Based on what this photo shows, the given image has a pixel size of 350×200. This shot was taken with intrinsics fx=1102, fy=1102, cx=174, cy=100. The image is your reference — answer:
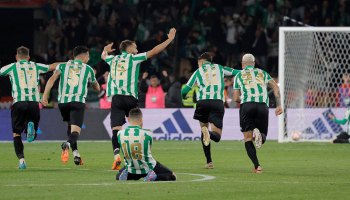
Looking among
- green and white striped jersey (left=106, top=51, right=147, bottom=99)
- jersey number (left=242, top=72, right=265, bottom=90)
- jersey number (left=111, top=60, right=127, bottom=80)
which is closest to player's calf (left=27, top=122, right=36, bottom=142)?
green and white striped jersey (left=106, top=51, right=147, bottom=99)

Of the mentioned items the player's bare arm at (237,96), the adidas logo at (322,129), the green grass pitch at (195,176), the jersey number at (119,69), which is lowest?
the green grass pitch at (195,176)

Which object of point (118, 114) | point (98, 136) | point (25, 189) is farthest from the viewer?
point (98, 136)

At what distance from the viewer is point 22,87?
18.5 m

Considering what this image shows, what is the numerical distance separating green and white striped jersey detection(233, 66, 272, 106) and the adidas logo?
11311 millimetres

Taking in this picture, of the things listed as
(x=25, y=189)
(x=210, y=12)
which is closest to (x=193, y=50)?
(x=210, y=12)

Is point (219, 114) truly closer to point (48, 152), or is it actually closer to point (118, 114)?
point (118, 114)

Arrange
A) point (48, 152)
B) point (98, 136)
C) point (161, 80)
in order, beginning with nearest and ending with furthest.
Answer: point (48, 152)
point (98, 136)
point (161, 80)

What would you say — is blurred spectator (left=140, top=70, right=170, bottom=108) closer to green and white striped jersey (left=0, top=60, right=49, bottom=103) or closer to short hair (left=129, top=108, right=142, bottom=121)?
green and white striped jersey (left=0, top=60, right=49, bottom=103)

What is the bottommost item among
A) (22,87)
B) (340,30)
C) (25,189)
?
(25,189)

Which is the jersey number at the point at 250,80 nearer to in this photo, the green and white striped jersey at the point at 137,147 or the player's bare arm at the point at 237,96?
the player's bare arm at the point at 237,96

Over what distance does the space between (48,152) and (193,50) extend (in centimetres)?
1010

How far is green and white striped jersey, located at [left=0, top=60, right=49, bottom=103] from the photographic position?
18469 millimetres

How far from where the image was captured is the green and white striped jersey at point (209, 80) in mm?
18828

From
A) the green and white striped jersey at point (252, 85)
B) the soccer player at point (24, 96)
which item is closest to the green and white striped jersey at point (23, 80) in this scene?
the soccer player at point (24, 96)
